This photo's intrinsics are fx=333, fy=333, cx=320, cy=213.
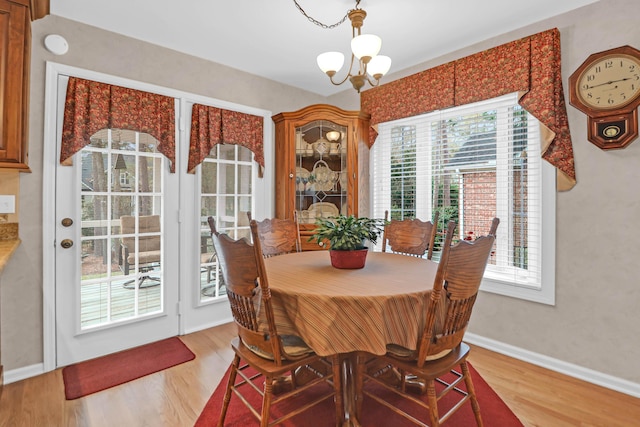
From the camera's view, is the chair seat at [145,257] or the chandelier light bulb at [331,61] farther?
the chair seat at [145,257]

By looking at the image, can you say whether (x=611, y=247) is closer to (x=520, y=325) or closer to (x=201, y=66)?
(x=520, y=325)

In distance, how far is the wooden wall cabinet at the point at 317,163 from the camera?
3408 mm

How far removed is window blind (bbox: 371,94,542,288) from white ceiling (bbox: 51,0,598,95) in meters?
0.57

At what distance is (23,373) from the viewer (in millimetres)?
2229

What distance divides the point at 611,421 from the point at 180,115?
11.9ft

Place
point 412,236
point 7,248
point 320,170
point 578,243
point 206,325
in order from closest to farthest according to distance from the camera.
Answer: point 7,248 → point 578,243 → point 412,236 → point 206,325 → point 320,170

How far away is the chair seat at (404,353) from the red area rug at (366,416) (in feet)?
1.70

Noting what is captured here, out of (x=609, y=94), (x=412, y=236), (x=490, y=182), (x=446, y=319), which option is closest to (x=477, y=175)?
(x=490, y=182)

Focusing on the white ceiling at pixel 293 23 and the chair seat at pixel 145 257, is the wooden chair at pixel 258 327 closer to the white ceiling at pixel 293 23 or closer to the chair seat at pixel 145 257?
the chair seat at pixel 145 257

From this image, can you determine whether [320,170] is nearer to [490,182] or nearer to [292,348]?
[490,182]

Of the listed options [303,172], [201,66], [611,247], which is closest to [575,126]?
[611,247]

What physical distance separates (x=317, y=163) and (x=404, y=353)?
7.58 ft

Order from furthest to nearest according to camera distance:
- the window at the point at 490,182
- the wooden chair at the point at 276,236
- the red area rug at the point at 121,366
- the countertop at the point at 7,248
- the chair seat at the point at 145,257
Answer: the chair seat at the point at 145,257 < the wooden chair at the point at 276,236 < the window at the point at 490,182 < the red area rug at the point at 121,366 < the countertop at the point at 7,248

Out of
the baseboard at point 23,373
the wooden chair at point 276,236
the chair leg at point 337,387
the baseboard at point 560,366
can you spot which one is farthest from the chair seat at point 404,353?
the baseboard at point 23,373
